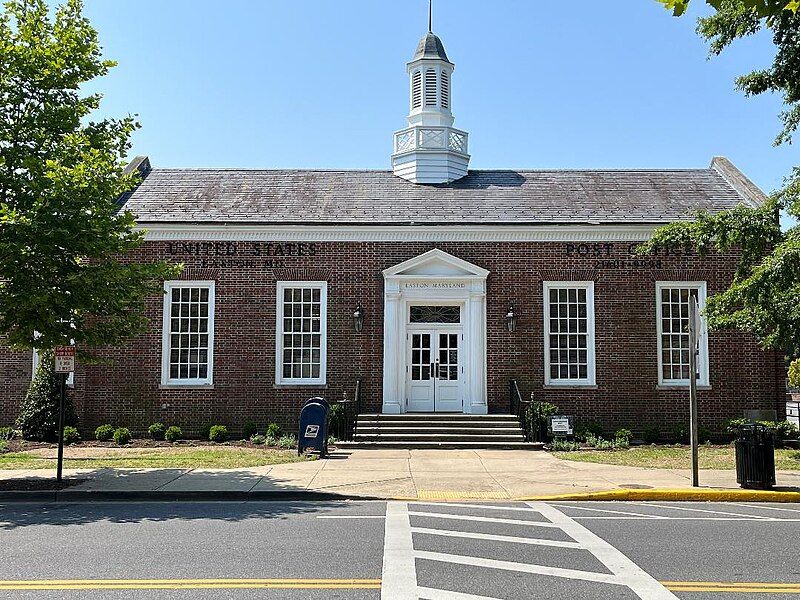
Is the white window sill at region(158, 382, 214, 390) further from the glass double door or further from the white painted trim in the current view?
the glass double door

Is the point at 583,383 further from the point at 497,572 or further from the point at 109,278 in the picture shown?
the point at 497,572

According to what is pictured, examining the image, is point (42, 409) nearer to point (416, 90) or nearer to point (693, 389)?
point (416, 90)

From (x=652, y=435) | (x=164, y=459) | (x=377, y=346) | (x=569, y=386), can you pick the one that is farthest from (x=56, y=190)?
(x=652, y=435)

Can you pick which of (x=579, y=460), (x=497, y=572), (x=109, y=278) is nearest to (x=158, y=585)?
(x=497, y=572)

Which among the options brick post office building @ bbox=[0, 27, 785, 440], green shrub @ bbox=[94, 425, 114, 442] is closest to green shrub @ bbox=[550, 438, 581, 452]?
brick post office building @ bbox=[0, 27, 785, 440]

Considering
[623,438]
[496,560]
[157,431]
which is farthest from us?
[157,431]

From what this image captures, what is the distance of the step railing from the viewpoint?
60.1 ft

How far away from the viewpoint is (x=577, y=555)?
7.63m

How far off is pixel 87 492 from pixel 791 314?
503 inches

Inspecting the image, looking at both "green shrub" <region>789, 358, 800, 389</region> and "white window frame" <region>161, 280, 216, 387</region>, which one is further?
"green shrub" <region>789, 358, 800, 389</region>

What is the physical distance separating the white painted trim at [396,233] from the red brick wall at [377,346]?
7.5 inches

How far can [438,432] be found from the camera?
18391 millimetres

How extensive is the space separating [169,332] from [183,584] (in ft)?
46.7

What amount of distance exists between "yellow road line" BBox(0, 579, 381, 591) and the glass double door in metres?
13.4
